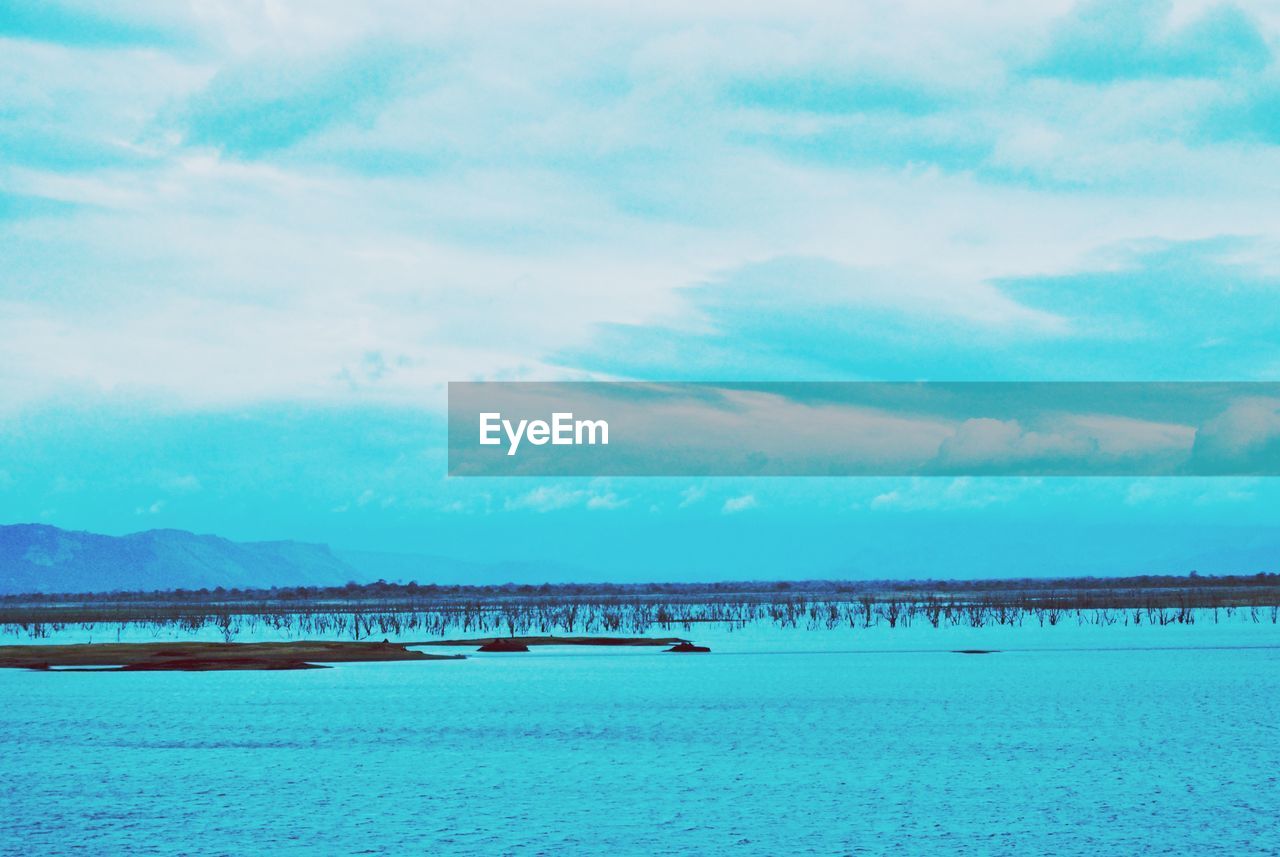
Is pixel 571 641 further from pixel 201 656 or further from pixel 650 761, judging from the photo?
pixel 650 761

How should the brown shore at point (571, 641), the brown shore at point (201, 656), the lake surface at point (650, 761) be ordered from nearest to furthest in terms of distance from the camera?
1. the lake surface at point (650, 761)
2. the brown shore at point (201, 656)
3. the brown shore at point (571, 641)

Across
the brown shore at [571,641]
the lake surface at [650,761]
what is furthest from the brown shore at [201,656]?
the brown shore at [571,641]

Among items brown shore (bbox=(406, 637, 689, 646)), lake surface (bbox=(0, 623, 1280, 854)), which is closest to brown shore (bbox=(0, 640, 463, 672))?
lake surface (bbox=(0, 623, 1280, 854))

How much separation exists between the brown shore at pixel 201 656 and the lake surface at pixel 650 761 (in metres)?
3.63

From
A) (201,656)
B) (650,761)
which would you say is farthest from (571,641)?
(650,761)

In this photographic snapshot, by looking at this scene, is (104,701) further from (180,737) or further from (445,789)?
(445,789)

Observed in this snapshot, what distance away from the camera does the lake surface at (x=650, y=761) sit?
23.2 meters

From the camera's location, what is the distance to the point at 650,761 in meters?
31.8

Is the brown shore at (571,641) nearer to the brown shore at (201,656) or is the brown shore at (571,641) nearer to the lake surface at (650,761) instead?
the brown shore at (201,656)

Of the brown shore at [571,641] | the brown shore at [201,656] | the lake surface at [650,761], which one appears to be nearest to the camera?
the lake surface at [650,761]

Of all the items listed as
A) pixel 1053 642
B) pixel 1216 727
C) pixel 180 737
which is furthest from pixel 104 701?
pixel 1053 642

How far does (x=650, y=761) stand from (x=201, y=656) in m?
39.3

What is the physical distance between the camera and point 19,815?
2516cm

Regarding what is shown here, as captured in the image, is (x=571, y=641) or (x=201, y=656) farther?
(x=571, y=641)
